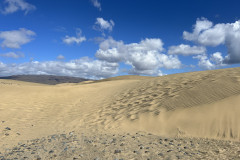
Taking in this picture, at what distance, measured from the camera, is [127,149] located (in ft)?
14.5

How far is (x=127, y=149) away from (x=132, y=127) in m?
2.29

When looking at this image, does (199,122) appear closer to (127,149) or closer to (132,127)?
(132,127)

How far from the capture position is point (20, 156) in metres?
4.57

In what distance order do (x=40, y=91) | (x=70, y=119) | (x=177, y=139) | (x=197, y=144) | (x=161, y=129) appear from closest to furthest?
1. (x=197, y=144)
2. (x=177, y=139)
3. (x=161, y=129)
4. (x=70, y=119)
5. (x=40, y=91)

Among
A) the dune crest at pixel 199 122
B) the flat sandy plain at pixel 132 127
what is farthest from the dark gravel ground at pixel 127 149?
→ the dune crest at pixel 199 122

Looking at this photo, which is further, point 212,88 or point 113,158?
point 212,88

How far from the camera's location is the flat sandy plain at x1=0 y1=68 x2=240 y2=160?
14.1 ft

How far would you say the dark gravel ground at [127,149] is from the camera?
3.94 meters

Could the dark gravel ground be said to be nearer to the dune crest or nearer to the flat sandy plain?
the flat sandy plain

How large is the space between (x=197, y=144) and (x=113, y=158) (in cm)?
232

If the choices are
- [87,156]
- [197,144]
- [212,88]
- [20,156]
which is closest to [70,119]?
[20,156]

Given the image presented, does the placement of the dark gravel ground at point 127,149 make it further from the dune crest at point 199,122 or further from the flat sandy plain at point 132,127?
the dune crest at point 199,122

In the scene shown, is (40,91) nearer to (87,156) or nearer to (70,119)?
(70,119)

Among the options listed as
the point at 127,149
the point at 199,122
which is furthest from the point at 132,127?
the point at 199,122
